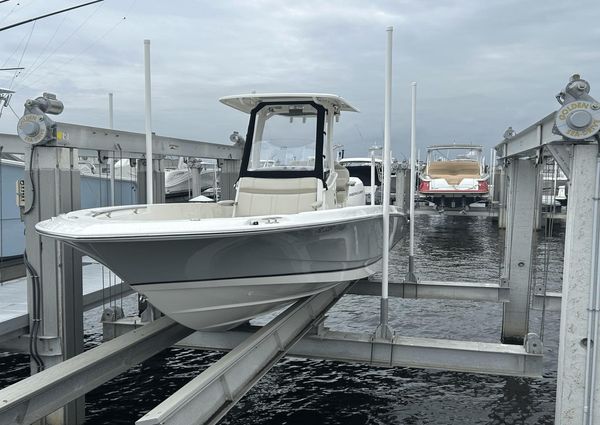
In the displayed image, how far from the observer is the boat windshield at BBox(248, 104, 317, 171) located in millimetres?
5867

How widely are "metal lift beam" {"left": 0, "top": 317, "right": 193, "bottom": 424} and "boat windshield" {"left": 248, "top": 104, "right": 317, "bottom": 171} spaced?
2.23 meters

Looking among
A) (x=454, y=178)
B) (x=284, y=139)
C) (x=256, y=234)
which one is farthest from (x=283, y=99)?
(x=454, y=178)

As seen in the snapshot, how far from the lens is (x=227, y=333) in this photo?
17.5 feet

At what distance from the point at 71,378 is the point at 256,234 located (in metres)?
1.51

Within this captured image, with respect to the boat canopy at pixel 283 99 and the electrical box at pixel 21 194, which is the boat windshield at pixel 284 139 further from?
the electrical box at pixel 21 194

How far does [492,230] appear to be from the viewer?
69.2 feet

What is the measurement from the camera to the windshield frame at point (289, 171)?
5.68m

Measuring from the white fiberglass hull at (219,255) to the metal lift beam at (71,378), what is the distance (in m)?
0.38

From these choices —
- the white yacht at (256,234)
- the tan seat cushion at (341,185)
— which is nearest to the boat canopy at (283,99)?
the white yacht at (256,234)

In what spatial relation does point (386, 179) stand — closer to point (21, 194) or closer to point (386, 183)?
point (386, 183)

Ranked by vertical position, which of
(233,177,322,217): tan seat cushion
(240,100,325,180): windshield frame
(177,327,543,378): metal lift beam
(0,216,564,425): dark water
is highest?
(240,100,325,180): windshield frame

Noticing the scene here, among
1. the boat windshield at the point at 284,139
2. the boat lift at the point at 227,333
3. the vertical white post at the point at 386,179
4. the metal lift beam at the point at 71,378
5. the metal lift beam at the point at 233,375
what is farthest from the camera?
the boat windshield at the point at 284,139

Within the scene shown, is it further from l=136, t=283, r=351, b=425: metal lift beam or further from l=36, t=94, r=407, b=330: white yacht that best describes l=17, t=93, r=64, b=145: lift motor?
l=136, t=283, r=351, b=425: metal lift beam

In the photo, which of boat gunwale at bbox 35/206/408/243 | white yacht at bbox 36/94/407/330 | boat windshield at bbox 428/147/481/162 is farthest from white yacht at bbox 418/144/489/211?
boat gunwale at bbox 35/206/408/243
